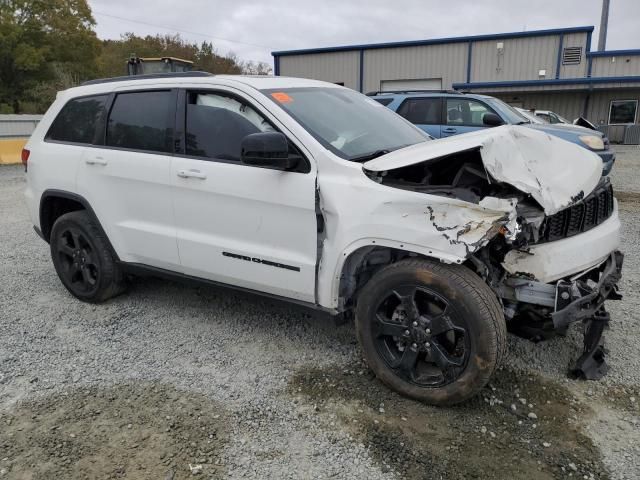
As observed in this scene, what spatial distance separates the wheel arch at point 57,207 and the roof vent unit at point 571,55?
1078 inches

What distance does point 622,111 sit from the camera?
1046 inches

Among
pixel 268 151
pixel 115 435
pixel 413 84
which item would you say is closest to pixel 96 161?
pixel 268 151

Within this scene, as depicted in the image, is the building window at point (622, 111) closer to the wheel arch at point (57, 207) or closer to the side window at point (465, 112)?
the side window at point (465, 112)

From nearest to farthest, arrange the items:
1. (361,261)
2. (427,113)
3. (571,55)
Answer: (361,261) < (427,113) < (571,55)

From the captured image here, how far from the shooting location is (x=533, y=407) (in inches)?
117

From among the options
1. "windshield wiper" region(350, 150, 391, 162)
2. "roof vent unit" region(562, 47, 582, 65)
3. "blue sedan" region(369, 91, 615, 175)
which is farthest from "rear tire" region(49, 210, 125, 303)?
"roof vent unit" region(562, 47, 582, 65)

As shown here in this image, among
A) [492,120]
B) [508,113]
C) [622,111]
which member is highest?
[622,111]

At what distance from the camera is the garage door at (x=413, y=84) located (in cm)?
2859

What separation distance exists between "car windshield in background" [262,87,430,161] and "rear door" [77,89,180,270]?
38.1 inches

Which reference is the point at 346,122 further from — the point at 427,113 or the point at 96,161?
the point at 427,113

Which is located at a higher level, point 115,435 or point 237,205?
point 237,205

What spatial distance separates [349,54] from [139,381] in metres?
29.1

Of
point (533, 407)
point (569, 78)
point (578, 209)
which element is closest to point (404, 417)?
point (533, 407)

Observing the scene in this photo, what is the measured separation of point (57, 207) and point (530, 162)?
399 cm
